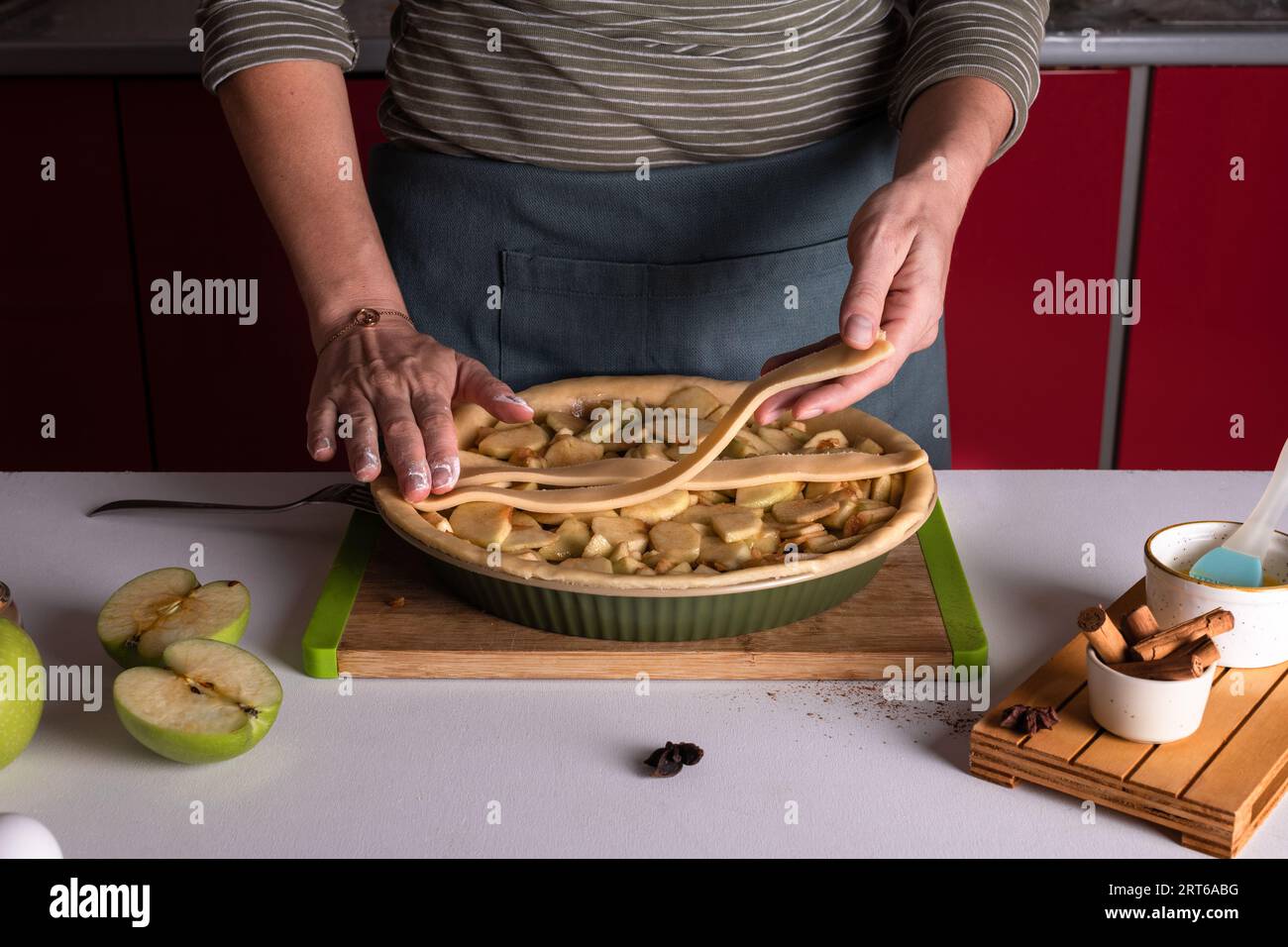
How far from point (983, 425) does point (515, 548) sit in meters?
1.82

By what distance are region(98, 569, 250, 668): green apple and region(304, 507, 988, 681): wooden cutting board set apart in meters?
0.07

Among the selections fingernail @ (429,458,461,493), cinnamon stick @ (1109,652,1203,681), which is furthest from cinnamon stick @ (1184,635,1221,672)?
fingernail @ (429,458,461,493)

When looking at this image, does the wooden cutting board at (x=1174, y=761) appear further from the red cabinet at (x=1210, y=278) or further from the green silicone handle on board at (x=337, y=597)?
the red cabinet at (x=1210, y=278)

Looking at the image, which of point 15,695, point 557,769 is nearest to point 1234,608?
point 557,769

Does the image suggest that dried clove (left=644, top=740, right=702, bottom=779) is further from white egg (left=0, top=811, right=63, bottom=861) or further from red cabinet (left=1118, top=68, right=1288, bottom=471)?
red cabinet (left=1118, top=68, right=1288, bottom=471)

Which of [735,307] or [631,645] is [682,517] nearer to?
[631,645]

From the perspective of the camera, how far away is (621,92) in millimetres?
1544

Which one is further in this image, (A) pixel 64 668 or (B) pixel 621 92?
(B) pixel 621 92

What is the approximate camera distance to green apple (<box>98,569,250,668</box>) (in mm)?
1108

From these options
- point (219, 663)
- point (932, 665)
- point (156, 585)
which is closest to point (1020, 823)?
point (932, 665)

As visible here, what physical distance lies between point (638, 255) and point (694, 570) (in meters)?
0.58

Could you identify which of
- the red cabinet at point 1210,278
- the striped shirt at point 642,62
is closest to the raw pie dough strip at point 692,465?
the striped shirt at point 642,62

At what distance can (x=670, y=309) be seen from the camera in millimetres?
1629

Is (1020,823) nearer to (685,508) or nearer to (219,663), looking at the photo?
(685,508)
